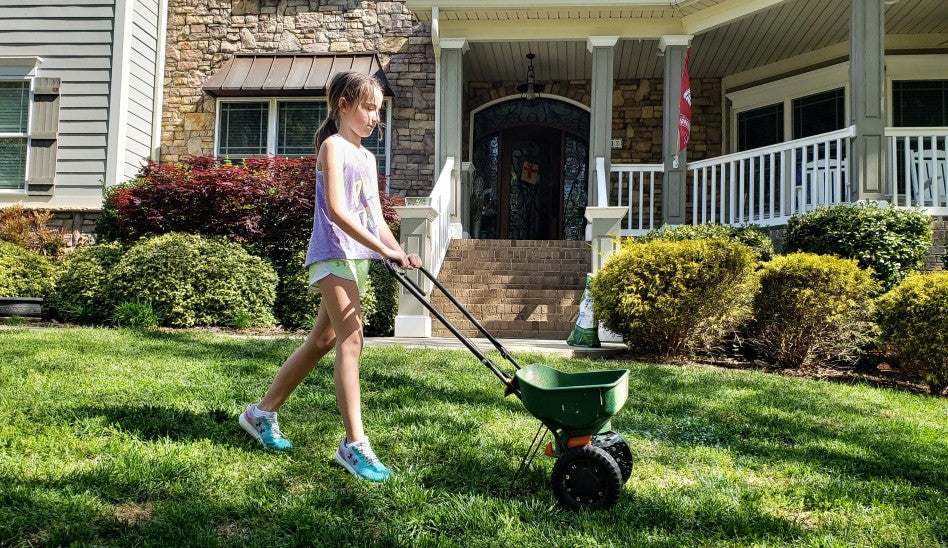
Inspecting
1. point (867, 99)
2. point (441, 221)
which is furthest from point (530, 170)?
point (867, 99)

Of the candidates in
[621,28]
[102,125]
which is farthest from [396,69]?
[102,125]

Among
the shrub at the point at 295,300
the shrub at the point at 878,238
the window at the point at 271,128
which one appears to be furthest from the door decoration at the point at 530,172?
the shrub at the point at 878,238

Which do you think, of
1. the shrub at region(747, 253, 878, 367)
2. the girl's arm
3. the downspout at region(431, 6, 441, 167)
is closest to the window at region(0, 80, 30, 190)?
the downspout at region(431, 6, 441, 167)

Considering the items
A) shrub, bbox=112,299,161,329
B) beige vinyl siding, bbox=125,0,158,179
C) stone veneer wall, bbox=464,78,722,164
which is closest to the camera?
shrub, bbox=112,299,161,329

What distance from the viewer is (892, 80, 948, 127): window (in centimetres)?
982

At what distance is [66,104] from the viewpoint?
1024 cm

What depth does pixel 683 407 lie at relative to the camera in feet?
13.2

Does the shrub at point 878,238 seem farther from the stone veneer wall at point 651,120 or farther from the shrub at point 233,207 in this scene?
the shrub at point 233,207

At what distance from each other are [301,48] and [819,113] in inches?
320

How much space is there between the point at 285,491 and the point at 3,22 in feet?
36.6

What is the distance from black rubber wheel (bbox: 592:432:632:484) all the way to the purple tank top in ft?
3.55

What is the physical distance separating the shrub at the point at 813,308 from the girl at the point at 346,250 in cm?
439

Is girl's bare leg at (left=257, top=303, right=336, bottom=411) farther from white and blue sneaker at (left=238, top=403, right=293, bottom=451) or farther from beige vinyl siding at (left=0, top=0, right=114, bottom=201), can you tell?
beige vinyl siding at (left=0, top=0, right=114, bottom=201)

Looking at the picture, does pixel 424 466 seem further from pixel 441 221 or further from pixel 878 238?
pixel 441 221
